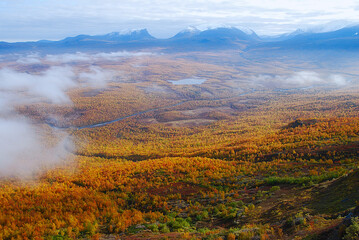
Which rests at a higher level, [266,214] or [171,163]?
[266,214]

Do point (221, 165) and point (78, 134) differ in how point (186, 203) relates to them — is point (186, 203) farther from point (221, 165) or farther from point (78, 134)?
point (78, 134)

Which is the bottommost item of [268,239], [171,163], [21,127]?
[21,127]

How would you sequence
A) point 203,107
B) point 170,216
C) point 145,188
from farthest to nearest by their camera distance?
point 203,107, point 145,188, point 170,216

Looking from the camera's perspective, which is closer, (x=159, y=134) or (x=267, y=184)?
(x=267, y=184)

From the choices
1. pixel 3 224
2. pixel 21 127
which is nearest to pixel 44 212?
pixel 3 224

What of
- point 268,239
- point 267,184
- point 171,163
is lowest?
point 171,163

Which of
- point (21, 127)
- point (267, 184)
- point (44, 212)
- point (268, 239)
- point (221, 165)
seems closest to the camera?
point (268, 239)

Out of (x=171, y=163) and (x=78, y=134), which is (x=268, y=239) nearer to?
(x=171, y=163)

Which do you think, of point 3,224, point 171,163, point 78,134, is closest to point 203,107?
point 78,134

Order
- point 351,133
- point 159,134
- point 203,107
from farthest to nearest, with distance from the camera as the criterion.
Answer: point 203,107 → point 159,134 → point 351,133
